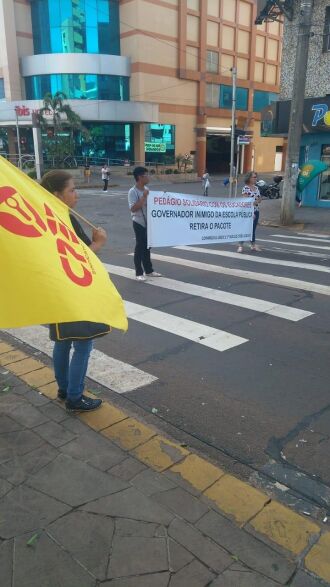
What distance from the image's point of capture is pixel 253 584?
7.51 ft

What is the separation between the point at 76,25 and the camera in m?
41.5

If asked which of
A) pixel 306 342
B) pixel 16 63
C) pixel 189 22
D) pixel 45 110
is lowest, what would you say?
pixel 306 342

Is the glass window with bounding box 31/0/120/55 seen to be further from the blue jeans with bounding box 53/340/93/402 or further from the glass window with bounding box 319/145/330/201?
the blue jeans with bounding box 53/340/93/402

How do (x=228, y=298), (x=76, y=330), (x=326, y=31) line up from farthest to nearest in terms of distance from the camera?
(x=326, y=31) → (x=228, y=298) → (x=76, y=330)

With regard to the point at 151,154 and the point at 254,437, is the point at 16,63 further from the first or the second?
the point at 254,437

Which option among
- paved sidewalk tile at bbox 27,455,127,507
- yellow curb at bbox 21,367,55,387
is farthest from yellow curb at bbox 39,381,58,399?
paved sidewalk tile at bbox 27,455,127,507

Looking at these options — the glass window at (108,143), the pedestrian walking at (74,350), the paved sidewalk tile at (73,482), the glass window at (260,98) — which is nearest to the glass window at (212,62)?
the glass window at (260,98)

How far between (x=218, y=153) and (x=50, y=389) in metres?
53.6

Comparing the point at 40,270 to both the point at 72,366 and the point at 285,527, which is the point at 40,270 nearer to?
the point at 72,366

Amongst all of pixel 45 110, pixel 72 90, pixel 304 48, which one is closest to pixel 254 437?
pixel 304 48

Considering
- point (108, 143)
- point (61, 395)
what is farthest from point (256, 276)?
point (108, 143)

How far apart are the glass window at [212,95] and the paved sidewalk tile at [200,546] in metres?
50.5

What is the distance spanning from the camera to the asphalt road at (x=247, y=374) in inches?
133

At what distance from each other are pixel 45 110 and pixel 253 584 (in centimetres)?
3814
